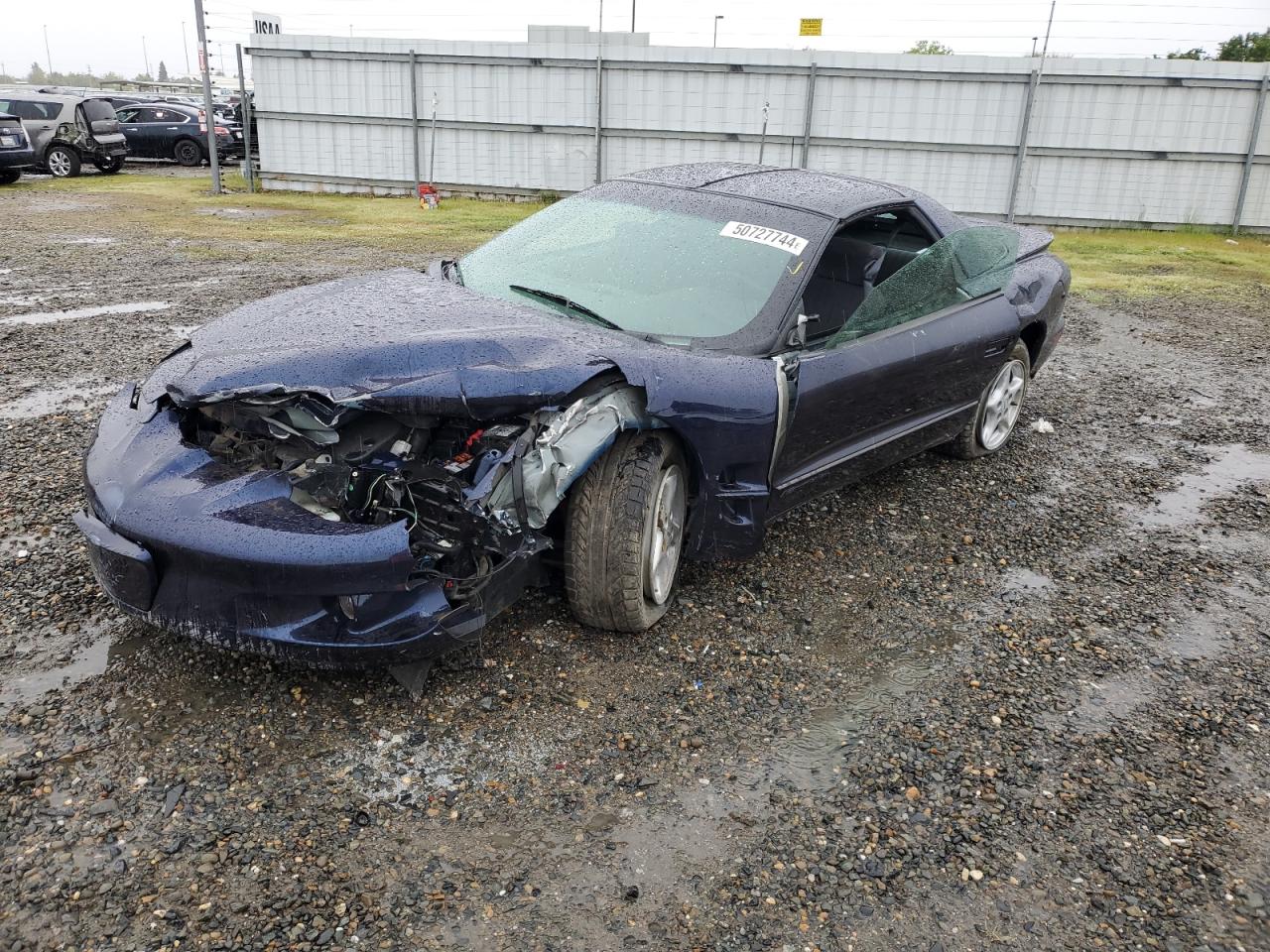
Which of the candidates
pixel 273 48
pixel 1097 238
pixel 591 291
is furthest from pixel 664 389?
pixel 273 48

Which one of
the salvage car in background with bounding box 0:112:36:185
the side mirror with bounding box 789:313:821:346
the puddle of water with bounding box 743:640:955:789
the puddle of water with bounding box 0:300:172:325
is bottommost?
the puddle of water with bounding box 743:640:955:789

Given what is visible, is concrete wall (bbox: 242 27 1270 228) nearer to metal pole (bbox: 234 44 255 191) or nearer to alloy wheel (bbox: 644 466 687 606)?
metal pole (bbox: 234 44 255 191)

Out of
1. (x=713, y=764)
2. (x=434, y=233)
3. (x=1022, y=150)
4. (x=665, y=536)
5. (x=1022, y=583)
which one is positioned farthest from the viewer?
(x=1022, y=150)

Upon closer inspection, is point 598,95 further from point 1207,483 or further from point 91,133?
point 1207,483

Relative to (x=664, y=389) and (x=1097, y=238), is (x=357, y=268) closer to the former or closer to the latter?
(x=664, y=389)

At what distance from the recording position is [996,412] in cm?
536

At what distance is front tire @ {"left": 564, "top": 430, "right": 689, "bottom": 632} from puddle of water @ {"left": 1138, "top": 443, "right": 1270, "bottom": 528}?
2.77m

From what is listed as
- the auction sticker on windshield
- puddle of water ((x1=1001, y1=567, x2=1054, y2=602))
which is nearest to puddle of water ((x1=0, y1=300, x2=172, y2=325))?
the auction sticker on windshield

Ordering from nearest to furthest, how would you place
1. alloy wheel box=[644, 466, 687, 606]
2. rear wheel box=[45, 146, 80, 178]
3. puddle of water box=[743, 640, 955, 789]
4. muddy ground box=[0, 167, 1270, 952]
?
muddy ground box=[0, 167, 1270, 952]
puddle of water box=[743, 640, 955, 789]
alloy wheel box=[644, 466, 687, 606]
rear wheel box=[45, 146, 80, 178]

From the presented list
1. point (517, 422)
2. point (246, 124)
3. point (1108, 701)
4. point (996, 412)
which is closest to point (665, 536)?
point (517, 422)

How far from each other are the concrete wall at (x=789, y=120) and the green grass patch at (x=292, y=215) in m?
0.94

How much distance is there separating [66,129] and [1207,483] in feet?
61.4

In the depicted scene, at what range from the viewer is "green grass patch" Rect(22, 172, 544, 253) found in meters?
A: 11.9

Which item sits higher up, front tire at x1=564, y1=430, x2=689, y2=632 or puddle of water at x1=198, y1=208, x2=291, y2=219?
front tire at x1=564, y1=430, x2=689, y2=632
